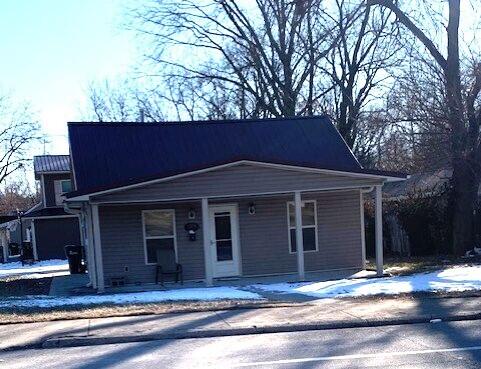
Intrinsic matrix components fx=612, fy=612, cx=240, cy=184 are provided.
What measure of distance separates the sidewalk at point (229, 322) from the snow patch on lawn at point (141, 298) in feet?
7.23

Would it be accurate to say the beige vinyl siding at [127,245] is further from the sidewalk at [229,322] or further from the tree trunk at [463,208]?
the tree trunk at [463,208]

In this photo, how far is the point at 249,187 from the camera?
16.8 metres

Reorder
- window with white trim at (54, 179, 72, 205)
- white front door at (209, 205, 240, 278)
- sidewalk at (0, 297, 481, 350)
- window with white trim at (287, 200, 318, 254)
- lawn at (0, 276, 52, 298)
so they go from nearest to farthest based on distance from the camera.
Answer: sidewalk at (0, 297, 481, 350) < lawn at (0, 276, 52, 298) < white front door at (209, 205, 240, 278) < window with white trim at (287, 200, 318, 254) < window with white trim at (54, 179, 72, 205)

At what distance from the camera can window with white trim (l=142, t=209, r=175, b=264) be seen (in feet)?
59.0

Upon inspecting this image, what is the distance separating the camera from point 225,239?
18516mm

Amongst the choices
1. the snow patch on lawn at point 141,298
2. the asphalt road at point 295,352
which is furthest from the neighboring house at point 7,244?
the asphalt road at point 295,352

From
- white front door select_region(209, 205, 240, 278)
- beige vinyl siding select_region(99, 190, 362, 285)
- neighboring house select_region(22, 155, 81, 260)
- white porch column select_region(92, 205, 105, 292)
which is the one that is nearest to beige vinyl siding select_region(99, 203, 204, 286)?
beige vinyl siding select_region(99, 190, 362, 285)

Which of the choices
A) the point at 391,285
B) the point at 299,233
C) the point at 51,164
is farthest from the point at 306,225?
the point at 51,164

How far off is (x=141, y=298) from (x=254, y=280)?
4.80 m

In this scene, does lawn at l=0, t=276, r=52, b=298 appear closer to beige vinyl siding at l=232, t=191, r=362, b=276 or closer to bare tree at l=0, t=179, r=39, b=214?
beige vinyl siding at l=232, t=191, r=362, b=276

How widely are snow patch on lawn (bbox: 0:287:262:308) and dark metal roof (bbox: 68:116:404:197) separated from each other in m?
4.56

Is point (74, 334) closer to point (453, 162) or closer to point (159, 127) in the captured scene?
point (159, 127)

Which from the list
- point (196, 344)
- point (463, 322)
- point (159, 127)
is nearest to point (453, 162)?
point (159, 127)

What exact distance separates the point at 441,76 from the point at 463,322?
44.6 ft
